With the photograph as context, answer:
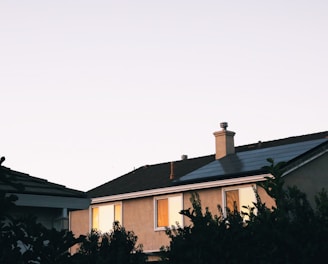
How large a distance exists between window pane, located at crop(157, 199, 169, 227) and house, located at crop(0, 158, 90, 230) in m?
17.9

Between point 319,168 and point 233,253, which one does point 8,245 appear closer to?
point 233,253

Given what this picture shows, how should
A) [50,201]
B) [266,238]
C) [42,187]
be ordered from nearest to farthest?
[266,238] < [50,201] < [42,187]

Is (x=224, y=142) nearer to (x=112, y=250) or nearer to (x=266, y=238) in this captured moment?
(x=112, y=250)

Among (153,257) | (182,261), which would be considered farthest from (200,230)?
(153,257)

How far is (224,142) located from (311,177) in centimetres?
610

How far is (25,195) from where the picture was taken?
13258 millimetres

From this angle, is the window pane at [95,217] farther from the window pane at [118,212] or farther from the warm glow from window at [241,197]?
the warm glow from window at [241,197]

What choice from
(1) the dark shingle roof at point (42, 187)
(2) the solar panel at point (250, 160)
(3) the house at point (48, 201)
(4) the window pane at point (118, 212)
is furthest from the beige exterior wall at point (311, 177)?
(3) the house at point (48, 201)

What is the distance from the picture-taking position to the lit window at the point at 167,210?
1250 inches

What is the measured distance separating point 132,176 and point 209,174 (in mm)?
9723

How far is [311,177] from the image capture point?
2944 centimetres

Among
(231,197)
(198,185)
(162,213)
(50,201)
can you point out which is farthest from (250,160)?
(50,201)

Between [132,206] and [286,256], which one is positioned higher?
[132,206]

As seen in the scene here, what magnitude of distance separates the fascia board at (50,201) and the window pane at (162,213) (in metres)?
18.0
